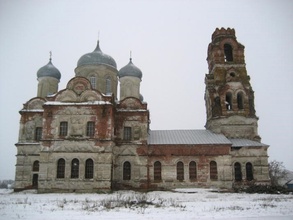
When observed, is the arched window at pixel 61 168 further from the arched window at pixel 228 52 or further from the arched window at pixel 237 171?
the arched window at pixel 228 52

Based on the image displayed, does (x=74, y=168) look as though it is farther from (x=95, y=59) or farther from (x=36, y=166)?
(x=95, y=59)

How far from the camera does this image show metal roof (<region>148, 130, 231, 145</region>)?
86.4 ft

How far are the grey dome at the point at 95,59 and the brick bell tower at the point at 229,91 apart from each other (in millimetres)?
10670

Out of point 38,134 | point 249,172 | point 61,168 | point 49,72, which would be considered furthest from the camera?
point 49,72

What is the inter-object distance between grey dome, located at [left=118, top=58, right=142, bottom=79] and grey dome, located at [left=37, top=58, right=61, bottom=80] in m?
6.59

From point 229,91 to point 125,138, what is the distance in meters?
11.6

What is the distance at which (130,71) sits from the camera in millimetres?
29234

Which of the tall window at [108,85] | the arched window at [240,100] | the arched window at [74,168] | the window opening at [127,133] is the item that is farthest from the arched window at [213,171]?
the tall window at [108,85]

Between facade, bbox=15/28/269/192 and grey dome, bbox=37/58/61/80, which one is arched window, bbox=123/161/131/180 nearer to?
facade, bbox=15/28/269/192

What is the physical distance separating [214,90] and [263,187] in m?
11.0

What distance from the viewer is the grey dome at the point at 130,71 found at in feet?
95.9

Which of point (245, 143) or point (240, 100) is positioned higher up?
point (240, 100)

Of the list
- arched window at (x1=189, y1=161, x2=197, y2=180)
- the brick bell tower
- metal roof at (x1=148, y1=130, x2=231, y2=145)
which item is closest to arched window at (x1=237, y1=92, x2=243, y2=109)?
the brick bell tower

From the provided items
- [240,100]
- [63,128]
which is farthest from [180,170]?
[63,128]
